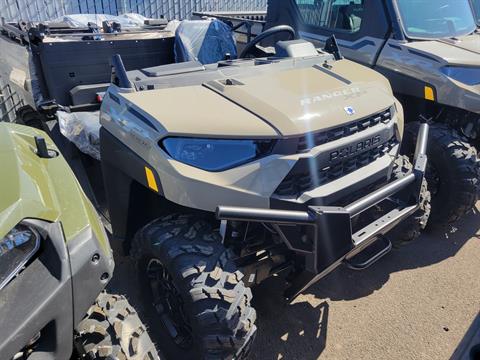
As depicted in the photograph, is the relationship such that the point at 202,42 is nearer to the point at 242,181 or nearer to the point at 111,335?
the point at 242,181

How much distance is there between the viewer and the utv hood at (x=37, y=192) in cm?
121

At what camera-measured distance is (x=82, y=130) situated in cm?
315

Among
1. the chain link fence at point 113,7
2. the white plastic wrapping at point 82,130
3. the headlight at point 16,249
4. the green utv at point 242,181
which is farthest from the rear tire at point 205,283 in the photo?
the chain link fence at point 113,7

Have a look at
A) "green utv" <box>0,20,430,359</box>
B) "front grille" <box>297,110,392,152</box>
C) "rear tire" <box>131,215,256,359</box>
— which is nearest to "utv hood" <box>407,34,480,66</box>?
"green utv" <box>0,20,430,359</box>

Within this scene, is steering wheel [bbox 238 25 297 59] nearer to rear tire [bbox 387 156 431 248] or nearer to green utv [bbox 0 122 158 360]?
rear tire [bbox 387 156 431 248]

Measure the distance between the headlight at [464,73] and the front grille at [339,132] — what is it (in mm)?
1413

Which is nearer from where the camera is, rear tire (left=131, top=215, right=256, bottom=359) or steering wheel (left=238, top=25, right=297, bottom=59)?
rear tire (left=131, top=215, right=256, bottom=359)

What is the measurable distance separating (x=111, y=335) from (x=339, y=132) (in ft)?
4.76

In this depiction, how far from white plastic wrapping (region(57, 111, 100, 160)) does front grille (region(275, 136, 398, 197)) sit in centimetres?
160

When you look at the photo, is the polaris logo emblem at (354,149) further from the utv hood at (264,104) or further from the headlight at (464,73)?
the headlight at (464,73)

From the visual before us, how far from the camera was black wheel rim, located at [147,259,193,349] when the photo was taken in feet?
7.41

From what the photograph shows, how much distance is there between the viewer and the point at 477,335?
115cm

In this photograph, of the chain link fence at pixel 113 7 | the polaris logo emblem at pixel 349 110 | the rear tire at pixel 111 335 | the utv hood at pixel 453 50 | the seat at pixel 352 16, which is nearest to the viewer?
the rear tire at pixel 111 335

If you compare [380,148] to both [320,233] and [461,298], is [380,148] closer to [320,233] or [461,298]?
[320,233]
